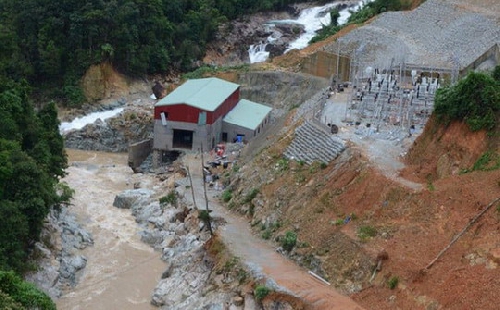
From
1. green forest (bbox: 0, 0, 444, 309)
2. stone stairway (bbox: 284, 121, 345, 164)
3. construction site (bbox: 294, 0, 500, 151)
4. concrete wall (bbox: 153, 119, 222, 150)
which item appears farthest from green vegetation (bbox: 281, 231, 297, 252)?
concrete wall (bbox: 153, 119, 222, 150)

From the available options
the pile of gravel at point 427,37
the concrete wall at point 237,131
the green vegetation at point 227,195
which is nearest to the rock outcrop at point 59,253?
the green vegetation at point 227,195

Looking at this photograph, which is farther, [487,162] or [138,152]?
[138,152]

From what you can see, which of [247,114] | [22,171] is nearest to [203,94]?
[247,114]

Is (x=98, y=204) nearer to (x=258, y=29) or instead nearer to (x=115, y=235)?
(x=115, y=235)

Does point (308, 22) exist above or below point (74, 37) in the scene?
below

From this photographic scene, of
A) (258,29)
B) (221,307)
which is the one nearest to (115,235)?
(221,307)

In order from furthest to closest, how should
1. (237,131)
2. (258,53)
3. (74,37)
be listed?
(258,53) → (74,37) → (237,131)

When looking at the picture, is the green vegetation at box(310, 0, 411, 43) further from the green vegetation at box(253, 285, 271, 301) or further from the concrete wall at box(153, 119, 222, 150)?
the green vegetation at box(253, 285, 271, 301)

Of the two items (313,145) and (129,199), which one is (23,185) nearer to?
(129,199)

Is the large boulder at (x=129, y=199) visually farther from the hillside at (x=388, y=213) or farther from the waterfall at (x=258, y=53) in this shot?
the waterfall at (x=258, y=53)
